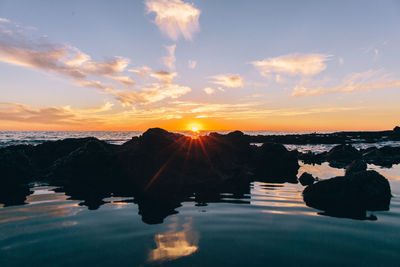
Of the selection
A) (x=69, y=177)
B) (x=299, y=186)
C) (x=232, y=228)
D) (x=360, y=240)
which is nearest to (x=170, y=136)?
(x=69, y=177)

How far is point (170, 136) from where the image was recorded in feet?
39.1

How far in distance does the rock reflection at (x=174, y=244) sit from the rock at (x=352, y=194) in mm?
4042

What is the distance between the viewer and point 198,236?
4.40m

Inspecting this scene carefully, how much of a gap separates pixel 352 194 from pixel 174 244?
19.9 ft

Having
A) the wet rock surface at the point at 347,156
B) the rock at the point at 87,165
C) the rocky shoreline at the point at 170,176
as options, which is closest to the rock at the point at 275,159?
the rocky shoreline at the point at 170,176

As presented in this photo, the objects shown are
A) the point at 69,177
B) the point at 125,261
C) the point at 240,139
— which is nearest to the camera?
the point at 125,261

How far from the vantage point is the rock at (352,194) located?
260 inches

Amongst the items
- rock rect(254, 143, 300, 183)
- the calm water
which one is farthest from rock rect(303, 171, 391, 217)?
rock rect(254, 143, 300, 183)

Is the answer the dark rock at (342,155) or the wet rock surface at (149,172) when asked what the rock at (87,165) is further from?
the dark rock at (342,155)

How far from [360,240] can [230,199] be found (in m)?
3.75

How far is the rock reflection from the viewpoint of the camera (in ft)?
11.9

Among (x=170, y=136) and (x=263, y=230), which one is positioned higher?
(x=170, y=136)

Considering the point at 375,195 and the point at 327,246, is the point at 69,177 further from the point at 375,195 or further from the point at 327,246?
the point at 375,195

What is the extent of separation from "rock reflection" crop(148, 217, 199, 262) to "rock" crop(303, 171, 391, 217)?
13.3 feet
